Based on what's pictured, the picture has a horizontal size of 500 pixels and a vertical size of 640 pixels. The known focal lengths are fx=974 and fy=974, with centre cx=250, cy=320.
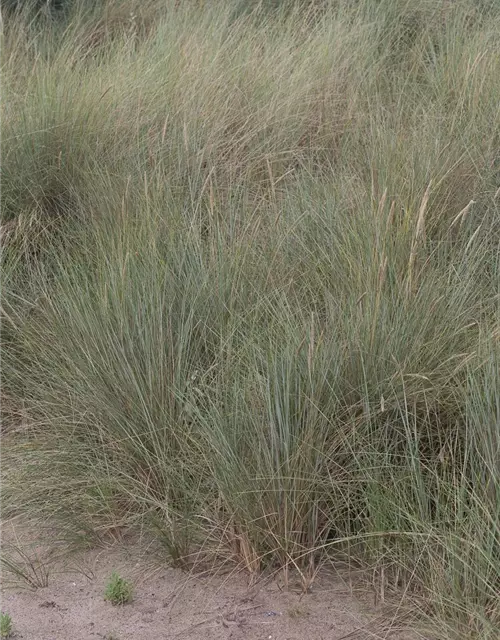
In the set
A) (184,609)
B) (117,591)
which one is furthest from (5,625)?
(184,609)

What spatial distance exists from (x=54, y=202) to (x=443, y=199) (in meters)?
1.72

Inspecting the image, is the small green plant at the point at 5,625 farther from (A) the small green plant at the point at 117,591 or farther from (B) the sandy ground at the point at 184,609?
(A) the small green plant at the point at 117,591

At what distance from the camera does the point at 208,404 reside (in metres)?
3.03

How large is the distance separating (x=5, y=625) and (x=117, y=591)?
313mm

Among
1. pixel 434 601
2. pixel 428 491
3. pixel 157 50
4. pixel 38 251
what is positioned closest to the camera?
pixel 434 601

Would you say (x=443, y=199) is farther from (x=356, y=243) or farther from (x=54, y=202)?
(x=54, y=202)

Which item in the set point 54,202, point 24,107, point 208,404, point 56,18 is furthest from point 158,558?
point 56,18

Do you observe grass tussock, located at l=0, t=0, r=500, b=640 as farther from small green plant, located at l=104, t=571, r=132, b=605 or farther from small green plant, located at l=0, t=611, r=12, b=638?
small green plant, located at l=0, t=611, r=12, b=638

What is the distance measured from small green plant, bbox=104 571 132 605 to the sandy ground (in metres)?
0.02

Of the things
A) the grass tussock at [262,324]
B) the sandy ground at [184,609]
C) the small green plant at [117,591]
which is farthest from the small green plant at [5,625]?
the grass tussock at [262,324]

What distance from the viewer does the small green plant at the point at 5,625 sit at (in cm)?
263

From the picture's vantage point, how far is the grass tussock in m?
2.68

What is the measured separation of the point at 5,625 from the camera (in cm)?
263

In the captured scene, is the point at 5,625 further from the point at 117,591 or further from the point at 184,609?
the point at 184,609
